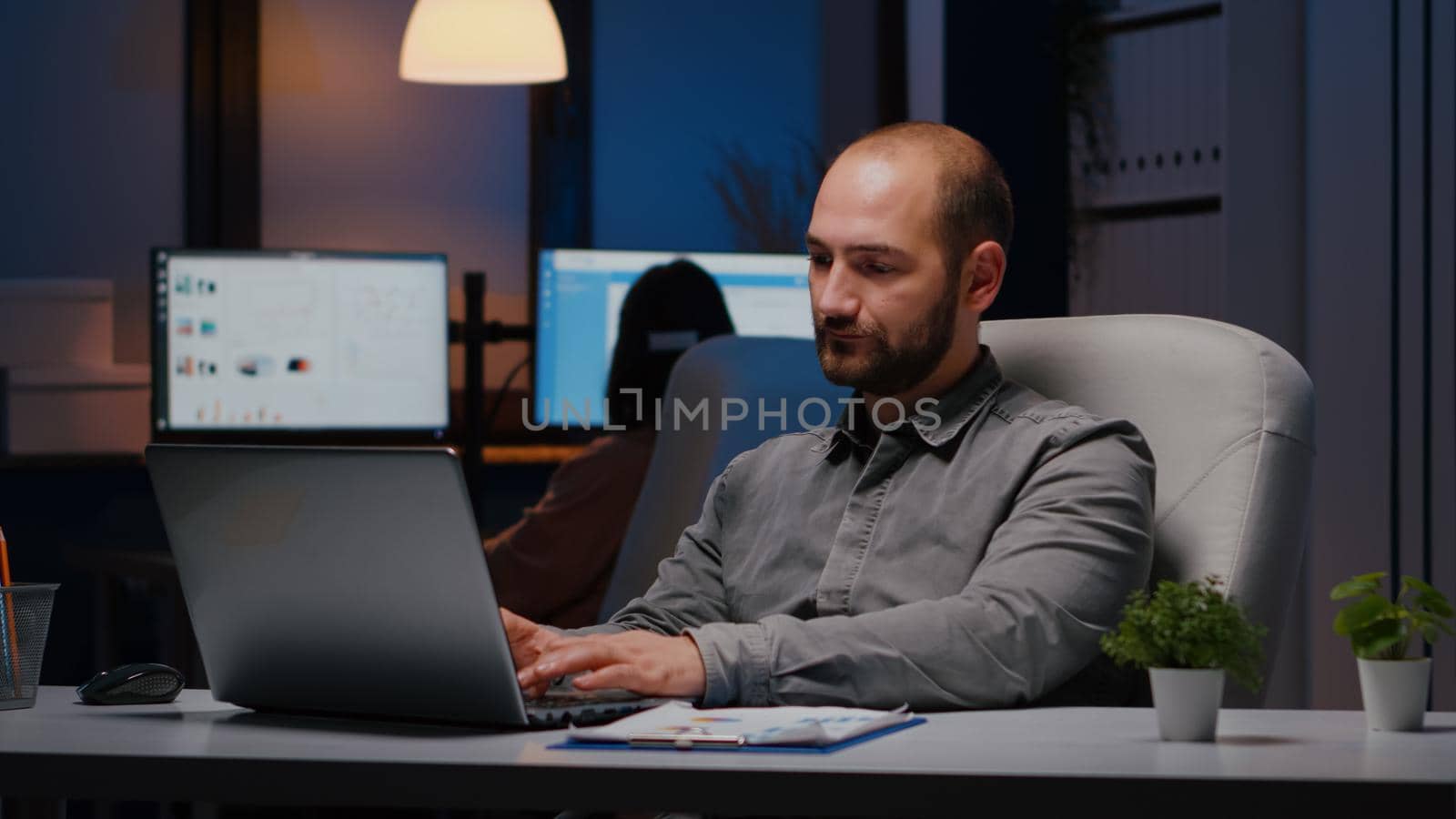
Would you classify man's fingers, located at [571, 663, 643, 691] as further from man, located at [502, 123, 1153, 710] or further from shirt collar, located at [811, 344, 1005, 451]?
shirt collar, located at [811, 344, 1005, 451]

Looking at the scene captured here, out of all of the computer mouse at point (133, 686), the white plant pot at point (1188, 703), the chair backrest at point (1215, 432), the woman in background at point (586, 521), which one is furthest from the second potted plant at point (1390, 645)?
the woman in background at point (586, 521)

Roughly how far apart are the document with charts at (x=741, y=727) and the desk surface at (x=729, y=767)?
0.02 metres

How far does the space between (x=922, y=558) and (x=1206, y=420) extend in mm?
320

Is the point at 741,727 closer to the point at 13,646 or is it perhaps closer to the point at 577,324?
the point at 13,646

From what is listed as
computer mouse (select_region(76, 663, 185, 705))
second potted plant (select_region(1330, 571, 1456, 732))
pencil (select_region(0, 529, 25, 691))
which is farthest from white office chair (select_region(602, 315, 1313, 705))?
pencil (select_region(0, 529, 25, 691))

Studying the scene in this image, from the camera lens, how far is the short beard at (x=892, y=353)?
1.66m

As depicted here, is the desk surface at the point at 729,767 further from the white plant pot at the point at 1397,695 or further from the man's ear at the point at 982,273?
the man's ear at the point at 982,273

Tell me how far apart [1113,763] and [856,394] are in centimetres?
85

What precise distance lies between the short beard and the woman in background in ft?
3.93

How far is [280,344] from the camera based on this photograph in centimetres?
380

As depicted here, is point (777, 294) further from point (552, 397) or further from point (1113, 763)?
point (1113, 763)

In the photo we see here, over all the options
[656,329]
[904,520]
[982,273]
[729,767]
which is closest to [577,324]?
[656,329]

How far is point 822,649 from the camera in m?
1.29

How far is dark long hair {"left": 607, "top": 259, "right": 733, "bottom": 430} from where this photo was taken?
2920mm
